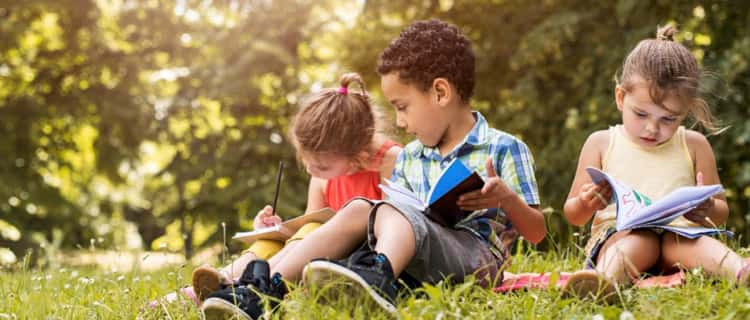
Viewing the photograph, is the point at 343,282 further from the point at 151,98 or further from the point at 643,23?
the point at 151,98

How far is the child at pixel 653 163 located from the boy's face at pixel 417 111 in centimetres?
59

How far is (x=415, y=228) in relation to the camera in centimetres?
262

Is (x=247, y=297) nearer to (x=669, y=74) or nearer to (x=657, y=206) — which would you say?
(x=657, y=206)

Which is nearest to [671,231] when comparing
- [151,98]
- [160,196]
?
[160,196]

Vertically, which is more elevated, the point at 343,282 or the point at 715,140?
the point at 343,282

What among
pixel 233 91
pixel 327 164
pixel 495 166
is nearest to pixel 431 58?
pixel 495 166

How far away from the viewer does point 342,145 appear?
3564 millimetres

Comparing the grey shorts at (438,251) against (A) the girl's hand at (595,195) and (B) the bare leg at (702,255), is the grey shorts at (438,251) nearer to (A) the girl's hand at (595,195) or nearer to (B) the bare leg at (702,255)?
(A) the girl's hand at (595,195)

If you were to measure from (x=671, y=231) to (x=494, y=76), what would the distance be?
454 cm

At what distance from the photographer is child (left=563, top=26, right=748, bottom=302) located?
9.37ft

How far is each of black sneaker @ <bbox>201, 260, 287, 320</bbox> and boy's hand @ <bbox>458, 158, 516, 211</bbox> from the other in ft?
2.17

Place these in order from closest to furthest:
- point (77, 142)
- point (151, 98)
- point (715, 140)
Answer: point (715, 140) < point (151, 98) < point (77, 142)

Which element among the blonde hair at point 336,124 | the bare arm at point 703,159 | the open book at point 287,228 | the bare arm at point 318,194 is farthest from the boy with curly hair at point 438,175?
the bare arm at point 703,159

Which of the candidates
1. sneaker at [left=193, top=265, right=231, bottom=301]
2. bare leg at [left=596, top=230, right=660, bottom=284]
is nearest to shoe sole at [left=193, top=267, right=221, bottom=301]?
sneaker at [left=193, top=265, right=231, bottom=301]
